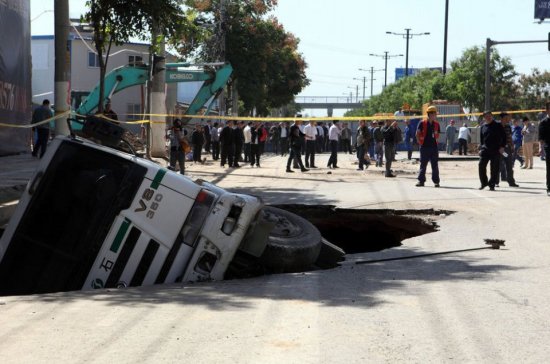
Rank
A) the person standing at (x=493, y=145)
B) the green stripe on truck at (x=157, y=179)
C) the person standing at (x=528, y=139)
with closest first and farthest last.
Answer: the green stripe on truck at (x=157, y=179) < the person standing at (x=493, y=145) < the person standing at (x=528, y=139)

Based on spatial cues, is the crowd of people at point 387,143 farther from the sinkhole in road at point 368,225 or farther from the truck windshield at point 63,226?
the truck windshield at point 63,226

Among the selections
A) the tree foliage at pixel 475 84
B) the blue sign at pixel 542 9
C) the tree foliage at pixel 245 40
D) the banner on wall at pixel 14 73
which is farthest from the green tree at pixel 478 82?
the banner on wall at pixel 14 73

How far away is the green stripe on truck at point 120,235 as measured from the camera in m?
8.11

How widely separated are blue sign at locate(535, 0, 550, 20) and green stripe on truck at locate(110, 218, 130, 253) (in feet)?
197

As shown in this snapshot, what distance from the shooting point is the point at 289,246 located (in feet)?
30.8

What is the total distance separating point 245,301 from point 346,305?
0.84m

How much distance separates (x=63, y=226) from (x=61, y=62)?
9935 mm

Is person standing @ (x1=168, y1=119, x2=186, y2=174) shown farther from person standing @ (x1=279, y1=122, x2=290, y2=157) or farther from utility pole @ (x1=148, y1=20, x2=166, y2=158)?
person standing @ (x1=279, y1=122, x2=290, y2=157)

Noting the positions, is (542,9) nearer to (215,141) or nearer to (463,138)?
(463,138)

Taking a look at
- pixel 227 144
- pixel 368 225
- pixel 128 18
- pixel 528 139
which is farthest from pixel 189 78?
pixel 368 225

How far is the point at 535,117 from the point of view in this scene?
84.0m

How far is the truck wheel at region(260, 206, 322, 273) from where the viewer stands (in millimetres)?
9258

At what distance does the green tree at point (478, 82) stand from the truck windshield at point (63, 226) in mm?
70489

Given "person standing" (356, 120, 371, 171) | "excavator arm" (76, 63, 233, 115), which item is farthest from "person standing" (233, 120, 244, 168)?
"person standing" (356, 120, 371, 171)
